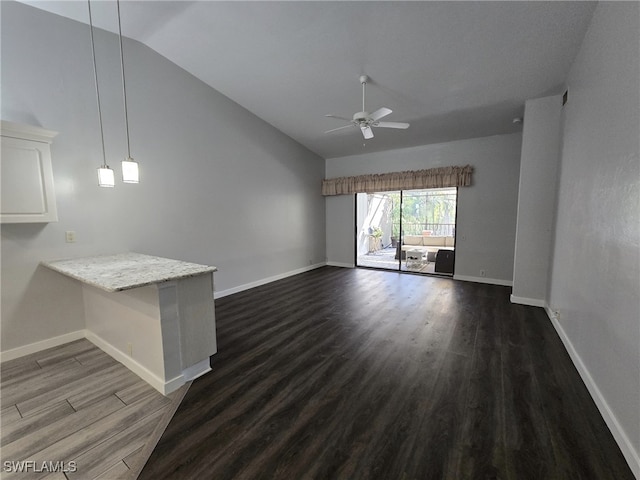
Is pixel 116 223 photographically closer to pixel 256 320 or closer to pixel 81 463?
pixel 256 320

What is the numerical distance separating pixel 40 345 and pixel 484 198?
268 inches

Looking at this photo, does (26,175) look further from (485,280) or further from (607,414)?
(485,280)

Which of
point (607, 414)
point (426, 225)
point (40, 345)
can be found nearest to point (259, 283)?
point (40, 345)

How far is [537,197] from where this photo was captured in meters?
3.77

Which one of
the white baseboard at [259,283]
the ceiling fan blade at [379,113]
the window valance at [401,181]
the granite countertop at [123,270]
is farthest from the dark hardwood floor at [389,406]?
the window valance at [401,181]

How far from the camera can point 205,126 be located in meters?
4.18

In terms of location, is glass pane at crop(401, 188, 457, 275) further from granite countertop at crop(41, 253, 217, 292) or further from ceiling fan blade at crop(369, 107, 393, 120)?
granite countertop at crop(41, 253, 217, 292)

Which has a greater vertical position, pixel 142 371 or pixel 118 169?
pixel 118 169

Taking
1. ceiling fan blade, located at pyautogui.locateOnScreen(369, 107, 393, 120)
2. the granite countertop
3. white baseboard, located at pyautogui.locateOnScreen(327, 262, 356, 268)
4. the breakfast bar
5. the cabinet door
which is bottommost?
white baseboard, located at pyautogui.locateOnScreen(327, 262, 356, 268)

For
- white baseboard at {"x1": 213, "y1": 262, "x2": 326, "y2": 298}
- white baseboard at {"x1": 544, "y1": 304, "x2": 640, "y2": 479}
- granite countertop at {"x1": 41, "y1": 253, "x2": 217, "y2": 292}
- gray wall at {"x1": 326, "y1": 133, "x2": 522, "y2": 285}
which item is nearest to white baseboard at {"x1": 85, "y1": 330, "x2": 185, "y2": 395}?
granite countertop at {"x1": 41, "y1": 253, "x2": 217, "y2": 292}

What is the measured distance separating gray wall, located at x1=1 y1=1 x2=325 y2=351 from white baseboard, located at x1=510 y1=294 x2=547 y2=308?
419cm

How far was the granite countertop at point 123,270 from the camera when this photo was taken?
1922 millimetres

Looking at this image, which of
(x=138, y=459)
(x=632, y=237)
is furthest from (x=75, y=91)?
(x=632, y=237)

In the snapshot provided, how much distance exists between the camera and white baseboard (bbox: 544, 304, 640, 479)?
1.44 m
